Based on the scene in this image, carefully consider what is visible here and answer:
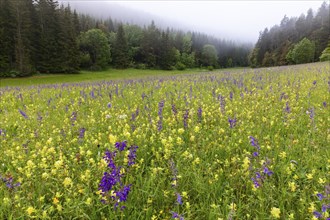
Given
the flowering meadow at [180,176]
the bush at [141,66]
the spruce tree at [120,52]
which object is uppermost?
the spruce tree at [120,52]

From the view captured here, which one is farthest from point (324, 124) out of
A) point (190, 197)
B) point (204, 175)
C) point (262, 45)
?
point (262, 45)

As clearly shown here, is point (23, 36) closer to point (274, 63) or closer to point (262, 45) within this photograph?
point (274, 63)

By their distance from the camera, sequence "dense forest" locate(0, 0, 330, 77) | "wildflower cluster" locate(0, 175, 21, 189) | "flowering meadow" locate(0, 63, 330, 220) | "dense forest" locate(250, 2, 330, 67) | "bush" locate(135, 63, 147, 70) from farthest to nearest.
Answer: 1. "bush" locate(135, 63, 147, 70)
2. "dense forest" locate(250, 2, 330, 67)
3. "dense forest" locate(0, 0, 330, 77)
4. "wildflower cluster" locate(0, 175, 21, 189)
5. "flowering meadow" locate(0, 63, 330, 220)

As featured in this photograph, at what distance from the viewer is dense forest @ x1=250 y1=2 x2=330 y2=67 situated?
75062 mm

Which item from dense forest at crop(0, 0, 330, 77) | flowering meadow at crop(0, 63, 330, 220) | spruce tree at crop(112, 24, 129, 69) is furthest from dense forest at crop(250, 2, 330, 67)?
flowering meadow at crop(0, 63, 330, 220)

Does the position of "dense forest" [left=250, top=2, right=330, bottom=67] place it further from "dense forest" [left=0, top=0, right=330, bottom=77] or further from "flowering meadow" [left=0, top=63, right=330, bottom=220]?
"flowering meadow" [left=0, top=63, right=330, bottom=220]

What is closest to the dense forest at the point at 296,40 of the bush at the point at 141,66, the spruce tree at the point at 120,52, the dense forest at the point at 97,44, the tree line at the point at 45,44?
the dense forest at the point at 97,44

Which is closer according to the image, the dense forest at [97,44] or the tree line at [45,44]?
the tree line at [45,44]

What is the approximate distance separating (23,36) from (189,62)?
67061 millimetres

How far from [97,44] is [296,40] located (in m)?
75.2

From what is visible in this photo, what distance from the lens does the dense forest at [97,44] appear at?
4650 centimetres

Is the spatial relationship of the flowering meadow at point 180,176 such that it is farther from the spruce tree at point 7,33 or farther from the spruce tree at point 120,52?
the spruce tree at point 120,52

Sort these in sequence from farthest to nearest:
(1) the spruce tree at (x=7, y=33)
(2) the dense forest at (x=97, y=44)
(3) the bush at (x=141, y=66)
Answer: (3) the bush at (x=141, y=66) → (2) the dense forest at (x=97, y=44) → (1) the spruce tree at (x=7, y=33)

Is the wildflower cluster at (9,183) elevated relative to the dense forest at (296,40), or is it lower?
lower
